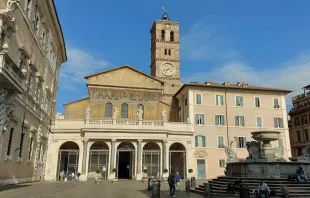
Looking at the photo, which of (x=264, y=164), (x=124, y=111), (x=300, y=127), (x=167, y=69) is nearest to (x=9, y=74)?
(x=264, y=164)

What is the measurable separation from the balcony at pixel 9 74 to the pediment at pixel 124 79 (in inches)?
878

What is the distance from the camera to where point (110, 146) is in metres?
31.4

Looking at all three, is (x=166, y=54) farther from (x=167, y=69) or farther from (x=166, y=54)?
(x=167, y=69)

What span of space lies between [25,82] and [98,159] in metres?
15.9

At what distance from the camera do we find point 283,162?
15.2 m

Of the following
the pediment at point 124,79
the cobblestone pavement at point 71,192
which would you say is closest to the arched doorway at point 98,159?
the pediment at point 124,79

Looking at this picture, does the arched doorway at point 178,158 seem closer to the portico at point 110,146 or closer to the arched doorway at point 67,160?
the portico at point 110,146

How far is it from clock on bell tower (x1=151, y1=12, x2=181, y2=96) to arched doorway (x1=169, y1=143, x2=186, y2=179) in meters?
24.4

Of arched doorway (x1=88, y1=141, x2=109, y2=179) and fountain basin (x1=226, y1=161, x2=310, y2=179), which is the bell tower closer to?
arched doorway (x1=88, y1=141, x2=109, y2=179)

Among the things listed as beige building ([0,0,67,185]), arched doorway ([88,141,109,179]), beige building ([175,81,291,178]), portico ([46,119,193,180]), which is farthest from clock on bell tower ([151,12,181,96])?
beige building ([0,0,67,185])

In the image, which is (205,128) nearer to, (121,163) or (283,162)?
(121,163)

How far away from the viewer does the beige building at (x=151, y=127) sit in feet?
102

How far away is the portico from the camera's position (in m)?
30.7

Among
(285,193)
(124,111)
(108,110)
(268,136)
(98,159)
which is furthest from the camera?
(124,111)
